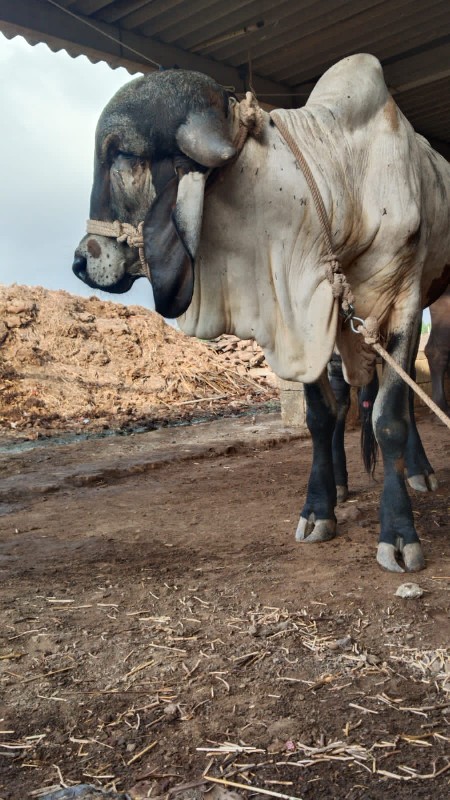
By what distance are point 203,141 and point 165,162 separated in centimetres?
17

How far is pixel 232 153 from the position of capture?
2805mm

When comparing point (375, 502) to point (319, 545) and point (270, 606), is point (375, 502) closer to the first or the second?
point (319, 545)

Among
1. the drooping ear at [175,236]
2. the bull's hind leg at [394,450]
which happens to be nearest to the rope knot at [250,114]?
the drooping ear at [175,236]

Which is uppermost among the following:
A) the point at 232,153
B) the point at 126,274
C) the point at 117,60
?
the point at 117,60

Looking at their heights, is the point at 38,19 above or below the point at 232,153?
above

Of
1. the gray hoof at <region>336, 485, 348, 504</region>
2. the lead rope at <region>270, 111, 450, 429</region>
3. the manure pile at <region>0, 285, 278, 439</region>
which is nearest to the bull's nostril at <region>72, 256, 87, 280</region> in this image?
the lead rope at <region>270, 111, 450, 429</region>

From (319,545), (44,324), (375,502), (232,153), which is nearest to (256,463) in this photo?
(375,502)

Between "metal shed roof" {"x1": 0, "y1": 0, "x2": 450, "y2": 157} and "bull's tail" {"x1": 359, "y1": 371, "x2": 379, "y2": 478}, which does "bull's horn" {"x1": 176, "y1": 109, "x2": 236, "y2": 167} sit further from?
"metal shed roof" {"x1": 0, "y1": 0, "x2": 450, "y2": 157}

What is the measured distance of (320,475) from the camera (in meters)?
3.75

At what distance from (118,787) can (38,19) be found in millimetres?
4782

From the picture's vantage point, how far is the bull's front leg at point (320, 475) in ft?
12.1

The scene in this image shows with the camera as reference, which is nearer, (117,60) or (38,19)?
(38,19)

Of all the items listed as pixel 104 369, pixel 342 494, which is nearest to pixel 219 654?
pixel 342 494

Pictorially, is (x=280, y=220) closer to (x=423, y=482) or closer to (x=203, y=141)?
(x=203, y=141)
